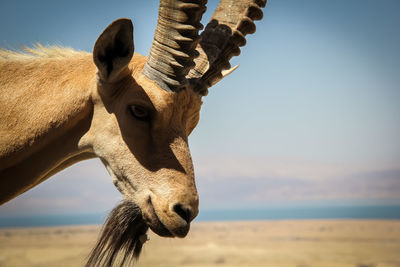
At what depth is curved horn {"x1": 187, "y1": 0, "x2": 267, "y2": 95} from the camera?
441 cm

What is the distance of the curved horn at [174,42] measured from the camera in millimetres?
3668

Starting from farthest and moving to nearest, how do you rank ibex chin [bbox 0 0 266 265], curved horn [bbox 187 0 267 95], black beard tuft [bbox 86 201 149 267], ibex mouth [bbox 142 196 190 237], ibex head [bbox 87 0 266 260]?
curved horn [bbox 187 0 267 95]
black beard tuft [bbox 86 201 149 267]
ibex chin [bbox 0 0 266 265]
ibex head [bbox 87 0 266 260]
ibex mouth [bbox 142 196 190 237]

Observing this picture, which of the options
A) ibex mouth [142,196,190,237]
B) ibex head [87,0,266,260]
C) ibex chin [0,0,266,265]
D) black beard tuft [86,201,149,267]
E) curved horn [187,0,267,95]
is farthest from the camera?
curved horn [187,0,267,95]

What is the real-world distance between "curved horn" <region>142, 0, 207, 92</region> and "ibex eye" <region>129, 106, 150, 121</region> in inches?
13.2

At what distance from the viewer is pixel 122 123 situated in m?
3.73

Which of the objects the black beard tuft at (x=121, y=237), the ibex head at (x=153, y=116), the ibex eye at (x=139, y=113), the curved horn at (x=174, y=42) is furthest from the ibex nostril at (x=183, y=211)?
the curved horn at (x=174, y=42)

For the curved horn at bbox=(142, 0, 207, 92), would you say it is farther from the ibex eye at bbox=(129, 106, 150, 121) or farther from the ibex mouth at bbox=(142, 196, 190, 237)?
the ibex mouth at bbox=(142, 196, 190, 237)

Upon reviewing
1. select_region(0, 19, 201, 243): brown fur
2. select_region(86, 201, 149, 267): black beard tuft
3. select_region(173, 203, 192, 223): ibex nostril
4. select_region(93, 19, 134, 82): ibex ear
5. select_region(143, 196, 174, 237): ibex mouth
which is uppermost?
select_region(93, 19, 134, 82): ibex ear

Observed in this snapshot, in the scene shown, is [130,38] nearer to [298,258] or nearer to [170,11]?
[170,11]

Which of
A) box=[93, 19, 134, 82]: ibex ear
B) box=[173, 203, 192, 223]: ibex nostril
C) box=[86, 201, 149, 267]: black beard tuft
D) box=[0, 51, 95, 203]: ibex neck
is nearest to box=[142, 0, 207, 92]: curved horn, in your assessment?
box=[93, 19, 134, 82]: ibex ear

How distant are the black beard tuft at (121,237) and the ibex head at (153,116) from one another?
0.16 metres

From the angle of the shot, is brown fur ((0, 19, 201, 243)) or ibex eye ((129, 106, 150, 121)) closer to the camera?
brown fur ((0, 19, 201, 243))

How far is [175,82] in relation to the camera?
12.5 ft

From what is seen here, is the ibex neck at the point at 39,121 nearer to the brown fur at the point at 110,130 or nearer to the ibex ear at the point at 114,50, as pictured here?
the brown fur at the point at 110,130
